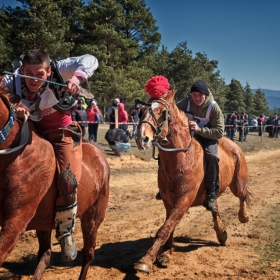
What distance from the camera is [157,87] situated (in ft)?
16.8

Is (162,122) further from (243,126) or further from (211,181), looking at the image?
(243,126)

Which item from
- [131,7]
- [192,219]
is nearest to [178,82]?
[131,7]

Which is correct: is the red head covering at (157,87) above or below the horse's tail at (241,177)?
above

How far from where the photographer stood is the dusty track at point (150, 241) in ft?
16.1

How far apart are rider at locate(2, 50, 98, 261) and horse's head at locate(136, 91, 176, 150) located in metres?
0.98

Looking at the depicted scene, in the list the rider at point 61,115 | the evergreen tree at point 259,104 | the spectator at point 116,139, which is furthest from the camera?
the evergreen tree at point 259,104

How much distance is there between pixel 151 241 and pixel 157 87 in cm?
270

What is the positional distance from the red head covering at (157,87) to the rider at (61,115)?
1.55 metres

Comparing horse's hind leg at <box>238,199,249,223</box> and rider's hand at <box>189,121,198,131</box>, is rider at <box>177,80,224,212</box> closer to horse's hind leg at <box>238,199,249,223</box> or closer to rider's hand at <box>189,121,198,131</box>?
rider's hand at <box>189,121,198,131</box>

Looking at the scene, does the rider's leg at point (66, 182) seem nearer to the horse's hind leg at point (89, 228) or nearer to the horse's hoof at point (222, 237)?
the horse's hind leg at point (89, 228)

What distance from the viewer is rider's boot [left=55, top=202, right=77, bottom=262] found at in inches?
143

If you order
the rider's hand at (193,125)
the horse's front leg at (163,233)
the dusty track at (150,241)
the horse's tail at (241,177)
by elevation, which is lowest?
the dusty track at (150,241)

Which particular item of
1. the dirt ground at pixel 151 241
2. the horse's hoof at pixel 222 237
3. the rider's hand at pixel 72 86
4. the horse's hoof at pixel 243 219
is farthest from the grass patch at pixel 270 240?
the rider's hand at pixel 72 86

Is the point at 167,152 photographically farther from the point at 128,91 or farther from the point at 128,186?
the point at 128,91
